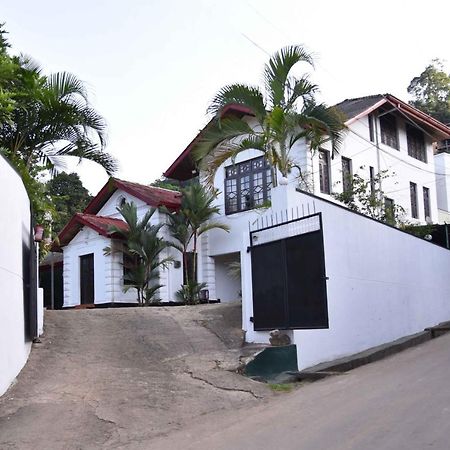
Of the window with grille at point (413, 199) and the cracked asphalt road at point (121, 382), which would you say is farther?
the window with grille at point (413, 199)

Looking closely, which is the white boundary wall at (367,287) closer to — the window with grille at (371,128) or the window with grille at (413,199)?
the window with grille at (371,128)

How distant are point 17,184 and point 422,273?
1143 cm

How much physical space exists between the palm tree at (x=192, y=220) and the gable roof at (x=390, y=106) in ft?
19.1

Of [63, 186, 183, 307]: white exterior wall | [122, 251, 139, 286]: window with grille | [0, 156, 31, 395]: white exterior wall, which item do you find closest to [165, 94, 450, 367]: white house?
[63, 186, 183, 307]: white exterior wall

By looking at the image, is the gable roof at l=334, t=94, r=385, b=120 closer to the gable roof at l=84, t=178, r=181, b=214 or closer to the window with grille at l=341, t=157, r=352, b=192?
the window with grille at l=341, t=157, r=352, b=192

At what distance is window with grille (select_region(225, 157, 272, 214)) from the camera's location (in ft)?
68.9

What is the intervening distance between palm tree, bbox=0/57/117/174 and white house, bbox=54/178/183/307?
288 inches

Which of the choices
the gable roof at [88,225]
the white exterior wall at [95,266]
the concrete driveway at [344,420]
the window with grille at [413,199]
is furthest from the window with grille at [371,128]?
the concrete driveway at [344,420]

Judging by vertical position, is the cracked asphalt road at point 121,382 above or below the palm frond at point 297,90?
below

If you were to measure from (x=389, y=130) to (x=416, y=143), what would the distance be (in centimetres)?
299

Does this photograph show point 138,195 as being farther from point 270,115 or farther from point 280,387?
point 280,387

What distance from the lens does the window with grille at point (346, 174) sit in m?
21.4

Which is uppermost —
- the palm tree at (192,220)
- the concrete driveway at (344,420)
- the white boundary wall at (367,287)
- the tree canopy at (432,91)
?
the tree canopy at (432,91)

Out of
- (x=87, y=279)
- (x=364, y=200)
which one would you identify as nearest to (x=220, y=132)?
(x=364, y=200)
